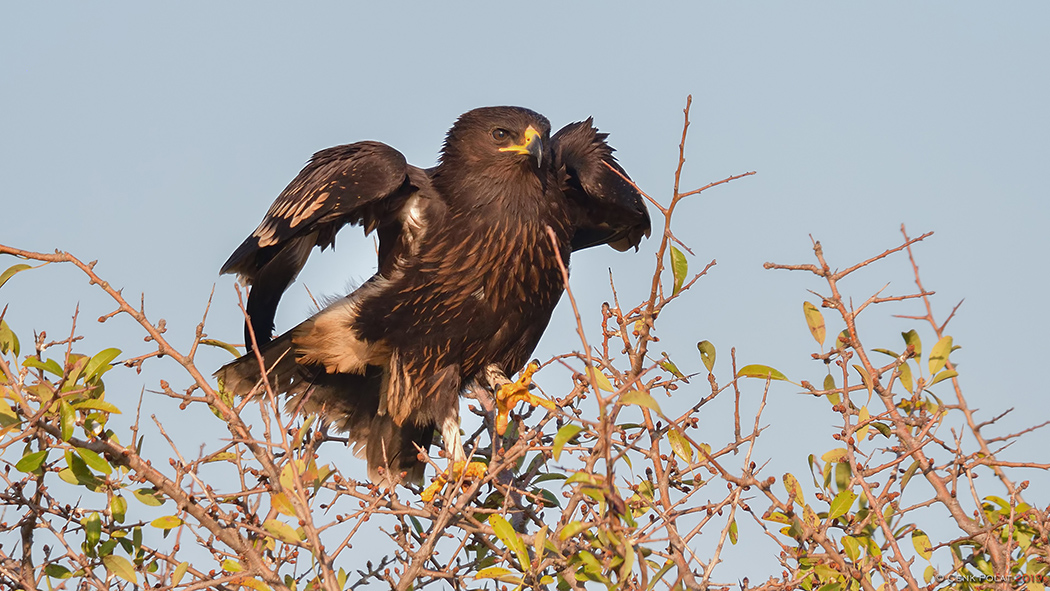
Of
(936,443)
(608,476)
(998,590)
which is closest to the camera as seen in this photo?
(608,476)

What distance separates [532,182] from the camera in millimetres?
5094

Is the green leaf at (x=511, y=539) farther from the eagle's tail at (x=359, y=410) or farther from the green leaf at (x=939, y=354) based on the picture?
the eagle's tail at (x=359, y=410)

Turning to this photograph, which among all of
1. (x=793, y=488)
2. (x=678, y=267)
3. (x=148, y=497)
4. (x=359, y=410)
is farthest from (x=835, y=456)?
(x=359, y=410)

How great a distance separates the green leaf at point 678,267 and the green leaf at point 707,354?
186mm

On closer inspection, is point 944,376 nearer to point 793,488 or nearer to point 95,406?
point 793,488

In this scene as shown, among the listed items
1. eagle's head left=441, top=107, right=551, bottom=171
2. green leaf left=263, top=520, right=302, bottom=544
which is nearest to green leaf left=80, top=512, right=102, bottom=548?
green leaf left=263, top=520, right=302, bottom=544

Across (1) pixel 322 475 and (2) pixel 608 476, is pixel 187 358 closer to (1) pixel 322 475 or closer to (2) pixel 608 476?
(1) pixel 322 475

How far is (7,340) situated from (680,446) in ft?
6.64

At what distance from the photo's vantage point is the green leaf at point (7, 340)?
124 inches

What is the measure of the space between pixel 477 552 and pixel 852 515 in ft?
4.69

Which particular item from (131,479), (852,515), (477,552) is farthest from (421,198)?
(852,515)

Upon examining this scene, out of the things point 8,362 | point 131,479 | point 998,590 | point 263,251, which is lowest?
point 998,590

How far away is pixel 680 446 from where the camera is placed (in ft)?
Result: 10.3

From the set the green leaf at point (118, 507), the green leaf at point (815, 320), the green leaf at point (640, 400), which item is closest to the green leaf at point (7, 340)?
→ the green leaf at point (118, 507)
